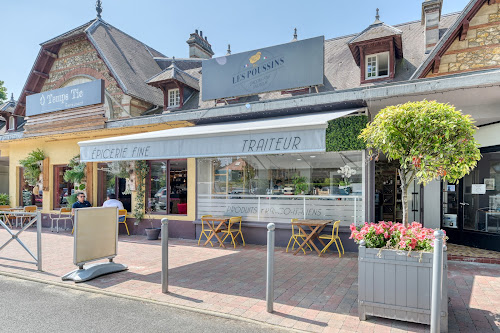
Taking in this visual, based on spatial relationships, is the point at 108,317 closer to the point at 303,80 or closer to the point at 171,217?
the point at 171,217

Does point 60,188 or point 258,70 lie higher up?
point 258,70

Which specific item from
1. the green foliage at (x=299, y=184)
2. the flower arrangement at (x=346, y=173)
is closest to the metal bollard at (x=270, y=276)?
the flower arrangement at (x=346, y=173)

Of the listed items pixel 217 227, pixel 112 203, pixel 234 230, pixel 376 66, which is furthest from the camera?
pixel 112 203

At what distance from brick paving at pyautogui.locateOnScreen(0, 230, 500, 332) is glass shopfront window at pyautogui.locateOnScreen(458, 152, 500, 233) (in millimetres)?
1410

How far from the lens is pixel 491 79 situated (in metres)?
5.44

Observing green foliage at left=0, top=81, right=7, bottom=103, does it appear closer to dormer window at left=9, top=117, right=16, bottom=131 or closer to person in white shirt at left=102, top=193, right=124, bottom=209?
dormer window at left=9, top=117, right=16, bottom=131

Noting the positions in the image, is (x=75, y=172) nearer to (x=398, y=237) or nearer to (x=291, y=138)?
(x=291, y=138)

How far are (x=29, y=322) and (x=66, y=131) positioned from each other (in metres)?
8.68

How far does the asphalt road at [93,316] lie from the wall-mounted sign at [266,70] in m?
6.18

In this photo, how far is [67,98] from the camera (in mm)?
11633

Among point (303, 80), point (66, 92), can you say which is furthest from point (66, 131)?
point (303, 80)

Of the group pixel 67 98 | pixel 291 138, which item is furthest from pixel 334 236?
pixel 67 98

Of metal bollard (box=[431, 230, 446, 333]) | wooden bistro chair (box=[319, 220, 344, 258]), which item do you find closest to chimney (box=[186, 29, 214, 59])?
wooden bistro chair (box=[319, 220, 344, 258])

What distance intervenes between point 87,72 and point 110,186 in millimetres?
4596
